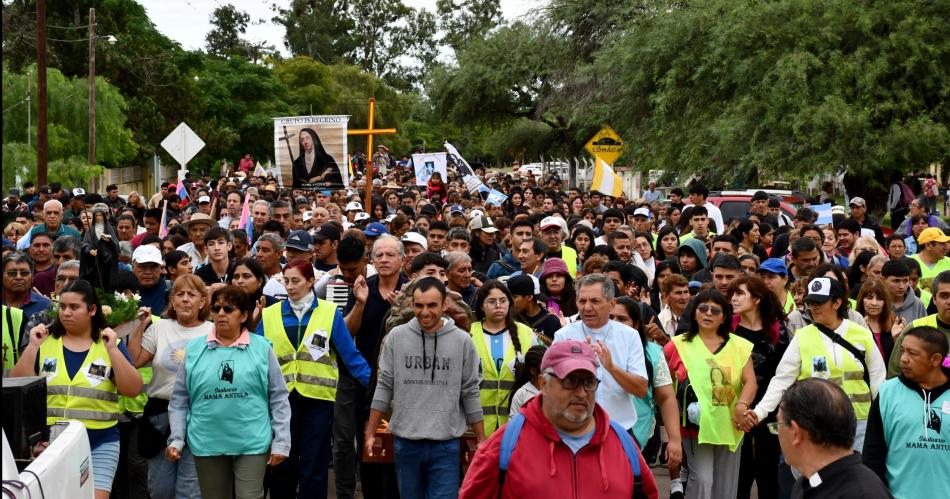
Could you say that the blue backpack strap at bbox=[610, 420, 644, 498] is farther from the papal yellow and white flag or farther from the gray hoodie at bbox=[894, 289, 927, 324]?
the papal yellow and white flag

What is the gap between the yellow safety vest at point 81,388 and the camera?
7848 mm

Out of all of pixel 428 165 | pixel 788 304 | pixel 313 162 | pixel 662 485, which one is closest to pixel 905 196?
pixel 313 162

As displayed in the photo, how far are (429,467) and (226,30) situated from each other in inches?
4023

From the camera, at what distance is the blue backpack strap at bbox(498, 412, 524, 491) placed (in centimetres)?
486

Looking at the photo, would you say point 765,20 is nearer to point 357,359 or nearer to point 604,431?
point 357,359

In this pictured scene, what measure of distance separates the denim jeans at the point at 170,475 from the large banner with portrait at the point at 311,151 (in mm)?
10935

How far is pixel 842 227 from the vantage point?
578 inches

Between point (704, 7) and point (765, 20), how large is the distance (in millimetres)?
3226

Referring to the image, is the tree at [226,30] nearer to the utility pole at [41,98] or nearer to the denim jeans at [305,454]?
the utility pole at [41,98]

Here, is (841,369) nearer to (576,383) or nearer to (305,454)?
(305,454)

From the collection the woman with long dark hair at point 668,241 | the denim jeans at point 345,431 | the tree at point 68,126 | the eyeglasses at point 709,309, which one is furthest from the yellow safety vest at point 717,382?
the tree at point 68,126

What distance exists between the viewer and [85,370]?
312 inches

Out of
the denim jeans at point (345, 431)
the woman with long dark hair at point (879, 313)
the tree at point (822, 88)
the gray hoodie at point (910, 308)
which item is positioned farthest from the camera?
the tree at point (822, 88)

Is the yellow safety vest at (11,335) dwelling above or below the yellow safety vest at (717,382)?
above
